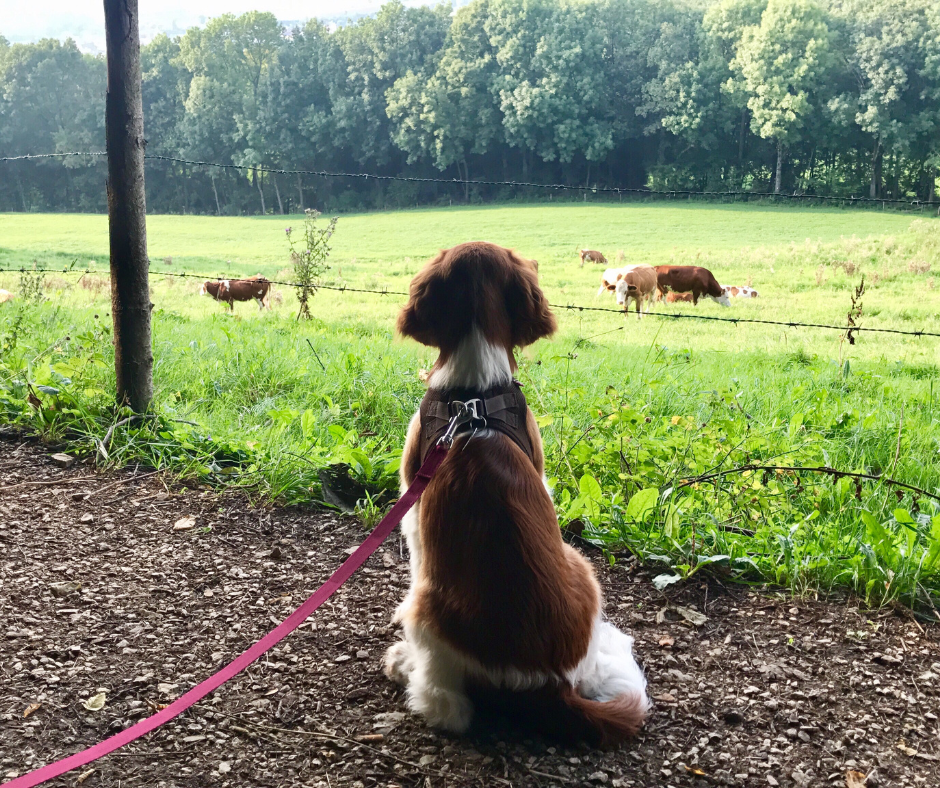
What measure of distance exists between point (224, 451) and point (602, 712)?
3194 mm

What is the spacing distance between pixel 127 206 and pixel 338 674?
3.41 meters

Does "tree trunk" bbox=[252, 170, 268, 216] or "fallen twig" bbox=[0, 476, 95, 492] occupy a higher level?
"tree trunk" bbox=[252, 170, 268, 216]

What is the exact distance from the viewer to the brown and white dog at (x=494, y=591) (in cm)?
225

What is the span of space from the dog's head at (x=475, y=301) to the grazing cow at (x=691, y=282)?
10215mm

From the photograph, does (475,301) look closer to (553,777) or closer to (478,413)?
(478,413)

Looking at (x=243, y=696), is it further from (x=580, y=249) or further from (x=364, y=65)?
(x=364, y=65)

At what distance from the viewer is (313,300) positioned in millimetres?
11625

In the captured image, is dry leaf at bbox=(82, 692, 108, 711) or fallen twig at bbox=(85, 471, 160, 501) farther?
fallen twig at bbox=(85, 471, 160, 501)

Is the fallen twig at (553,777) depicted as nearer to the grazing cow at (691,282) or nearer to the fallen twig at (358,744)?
the fallen twig at (358,744)

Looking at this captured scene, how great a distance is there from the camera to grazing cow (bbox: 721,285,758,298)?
1196cm

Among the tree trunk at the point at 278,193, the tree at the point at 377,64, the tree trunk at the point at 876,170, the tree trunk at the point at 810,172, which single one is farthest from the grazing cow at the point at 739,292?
→ the tree trunk at the point at 278,193

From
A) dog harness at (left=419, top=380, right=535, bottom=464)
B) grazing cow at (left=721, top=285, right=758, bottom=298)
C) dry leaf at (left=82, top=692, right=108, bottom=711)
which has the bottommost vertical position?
dry leaf at (left=82, top=692, right=108, bottom=711)

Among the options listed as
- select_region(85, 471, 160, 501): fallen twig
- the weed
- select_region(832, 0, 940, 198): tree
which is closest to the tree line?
select_region(832, 0, 940, 198): tree

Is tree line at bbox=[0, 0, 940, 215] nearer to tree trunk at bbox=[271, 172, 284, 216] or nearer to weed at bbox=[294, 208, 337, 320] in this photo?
tree trunk at bbox=[271, 172, 284, 216]
